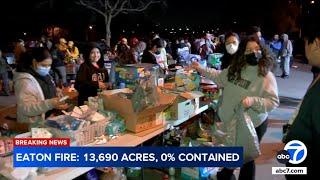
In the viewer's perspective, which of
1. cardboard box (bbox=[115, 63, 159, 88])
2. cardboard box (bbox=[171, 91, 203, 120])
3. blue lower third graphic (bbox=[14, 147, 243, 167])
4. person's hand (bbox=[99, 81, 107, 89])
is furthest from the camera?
person's hand (bbox=[99, 81, 107, 89])

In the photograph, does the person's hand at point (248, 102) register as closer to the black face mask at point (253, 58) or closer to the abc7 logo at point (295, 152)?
the black face mask at point (253, 58)

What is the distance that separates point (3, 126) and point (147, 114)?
1.14 metres

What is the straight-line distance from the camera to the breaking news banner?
7.94 ft

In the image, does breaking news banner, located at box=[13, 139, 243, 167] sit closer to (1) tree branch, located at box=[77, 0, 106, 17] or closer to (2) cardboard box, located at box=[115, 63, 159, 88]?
(2) cardboard box, located at box=[115, 63, 159, 88]

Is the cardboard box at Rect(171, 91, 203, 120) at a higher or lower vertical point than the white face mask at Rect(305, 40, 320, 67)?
lower

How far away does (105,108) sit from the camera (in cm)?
318

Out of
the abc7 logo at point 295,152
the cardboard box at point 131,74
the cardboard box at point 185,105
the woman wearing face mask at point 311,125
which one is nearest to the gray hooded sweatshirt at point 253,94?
the cardboard box at point 185,105

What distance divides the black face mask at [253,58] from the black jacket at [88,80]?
1712 millimetres

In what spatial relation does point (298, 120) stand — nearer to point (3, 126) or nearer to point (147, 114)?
point (147, 114)

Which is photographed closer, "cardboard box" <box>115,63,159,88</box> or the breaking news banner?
the breaking news banner

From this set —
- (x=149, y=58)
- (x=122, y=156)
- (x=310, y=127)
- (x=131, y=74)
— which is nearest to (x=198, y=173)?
(x=122, y=156)

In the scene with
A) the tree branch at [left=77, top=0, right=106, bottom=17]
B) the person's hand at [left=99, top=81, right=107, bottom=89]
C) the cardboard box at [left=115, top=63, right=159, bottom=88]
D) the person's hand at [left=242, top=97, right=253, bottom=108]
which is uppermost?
the tree branch at [left=77, top=0, right=106, bottom=17]

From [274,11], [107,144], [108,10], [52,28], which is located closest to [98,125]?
[107,144]

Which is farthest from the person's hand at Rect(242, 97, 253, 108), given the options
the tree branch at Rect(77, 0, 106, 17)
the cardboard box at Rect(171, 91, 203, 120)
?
the tree branch at Rect(77, 0, 106, 17)
